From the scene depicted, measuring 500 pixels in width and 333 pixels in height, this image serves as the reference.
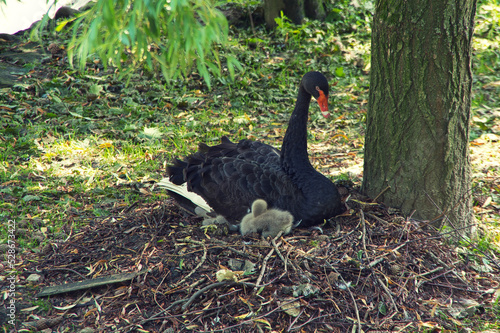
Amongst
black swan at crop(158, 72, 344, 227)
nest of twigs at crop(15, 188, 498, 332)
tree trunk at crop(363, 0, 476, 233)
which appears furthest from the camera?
black swan at crop(158, 72, 344, 227)

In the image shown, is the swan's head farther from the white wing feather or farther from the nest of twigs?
the white wing feather

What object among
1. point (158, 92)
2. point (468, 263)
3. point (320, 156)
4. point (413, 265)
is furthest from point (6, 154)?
point (468, 263)

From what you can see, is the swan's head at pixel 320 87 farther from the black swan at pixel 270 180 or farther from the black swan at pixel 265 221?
the black swan at pixel 265 221

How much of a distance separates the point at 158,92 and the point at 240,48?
1.87 meters

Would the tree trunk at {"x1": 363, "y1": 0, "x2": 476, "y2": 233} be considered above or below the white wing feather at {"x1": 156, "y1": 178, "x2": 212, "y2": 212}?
above

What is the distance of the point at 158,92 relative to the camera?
6.96 metres

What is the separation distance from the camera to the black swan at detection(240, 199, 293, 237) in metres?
3.27

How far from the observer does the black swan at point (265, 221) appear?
10.7 feet

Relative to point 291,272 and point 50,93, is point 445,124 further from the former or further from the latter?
point 50,93

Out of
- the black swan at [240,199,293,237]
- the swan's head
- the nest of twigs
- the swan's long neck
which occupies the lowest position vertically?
the nest of twigs

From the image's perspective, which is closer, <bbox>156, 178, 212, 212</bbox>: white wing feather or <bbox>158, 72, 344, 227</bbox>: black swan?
<bbox>158, 72, 344, 227</bbox>: black swan

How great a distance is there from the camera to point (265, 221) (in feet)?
10.8

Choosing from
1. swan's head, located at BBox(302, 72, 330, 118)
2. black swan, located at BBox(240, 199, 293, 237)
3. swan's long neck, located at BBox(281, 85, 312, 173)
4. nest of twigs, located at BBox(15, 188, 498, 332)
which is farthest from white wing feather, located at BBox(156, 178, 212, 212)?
swan's head, located at BBox(302, 72, 330, 118)

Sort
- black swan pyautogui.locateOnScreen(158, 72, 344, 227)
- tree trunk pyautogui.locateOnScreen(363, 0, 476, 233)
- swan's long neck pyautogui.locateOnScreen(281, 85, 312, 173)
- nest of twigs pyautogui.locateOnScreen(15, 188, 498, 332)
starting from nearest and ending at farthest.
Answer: nest of twigs pyautogui.locateOnScreen(15, 188, 498, 332)
tree trunk pyautogui.locateOnScreen(363, 0, 476, 233)
black swan pyautogui.locateOnScreen(158, 72, 344, 227)
swan's long neck pyautogui.locateOnScreen(281, 85, 312, 173)
